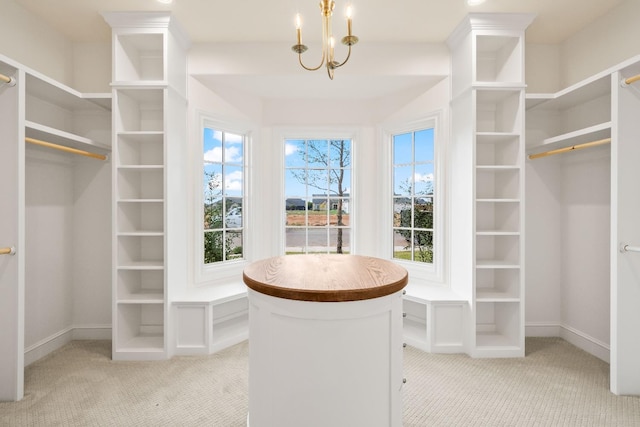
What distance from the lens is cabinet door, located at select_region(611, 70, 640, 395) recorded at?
7.05 ft

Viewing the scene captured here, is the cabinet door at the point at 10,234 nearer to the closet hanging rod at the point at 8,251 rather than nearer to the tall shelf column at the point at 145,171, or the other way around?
the closet hanging rod at the point at 8,251

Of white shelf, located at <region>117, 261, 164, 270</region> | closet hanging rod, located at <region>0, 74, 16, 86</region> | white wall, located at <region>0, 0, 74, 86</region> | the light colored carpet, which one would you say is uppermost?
white wall, located at <region>0, 0, 74, 86</region>

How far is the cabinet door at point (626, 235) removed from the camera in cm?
215

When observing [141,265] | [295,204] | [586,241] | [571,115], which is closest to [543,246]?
[586,241]

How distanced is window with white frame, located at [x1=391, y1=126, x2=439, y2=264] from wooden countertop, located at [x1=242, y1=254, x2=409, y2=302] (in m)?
1.64

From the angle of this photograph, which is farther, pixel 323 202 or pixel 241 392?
pixel 323 202

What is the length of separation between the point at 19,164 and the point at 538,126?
432 centimetres

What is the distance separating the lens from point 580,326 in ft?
9.69

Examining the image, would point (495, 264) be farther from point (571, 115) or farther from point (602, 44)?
point (602, 44)

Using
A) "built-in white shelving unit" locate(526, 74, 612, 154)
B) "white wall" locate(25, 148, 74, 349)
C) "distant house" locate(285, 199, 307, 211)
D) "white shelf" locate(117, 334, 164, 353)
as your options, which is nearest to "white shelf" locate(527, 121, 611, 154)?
"built-in white shelving unit" locate(526, 74, 612, 154)

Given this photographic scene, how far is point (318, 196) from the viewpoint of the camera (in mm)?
3760

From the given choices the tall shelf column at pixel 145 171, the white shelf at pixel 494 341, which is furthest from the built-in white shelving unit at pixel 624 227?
the tall shelf column at pixel 145 171

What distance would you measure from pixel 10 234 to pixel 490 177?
380cm

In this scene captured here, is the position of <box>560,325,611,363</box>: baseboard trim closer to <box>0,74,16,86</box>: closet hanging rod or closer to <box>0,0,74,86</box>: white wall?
<box>0,74,16,86</box>: closet hanging rod
